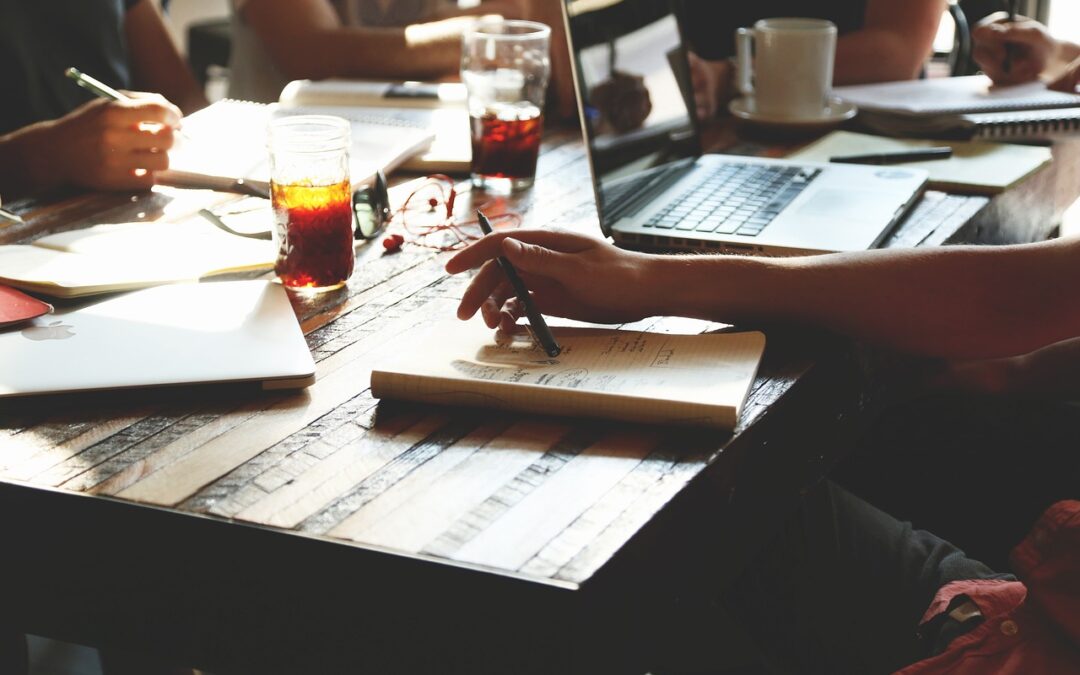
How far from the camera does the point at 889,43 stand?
2.12m

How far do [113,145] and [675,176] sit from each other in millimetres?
746

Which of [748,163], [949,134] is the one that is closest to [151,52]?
[748,163]

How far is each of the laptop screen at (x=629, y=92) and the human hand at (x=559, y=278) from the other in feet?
0.95

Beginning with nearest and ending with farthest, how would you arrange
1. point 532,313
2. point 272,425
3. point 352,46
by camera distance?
point 272,425 → point 532,313 → point 352,46

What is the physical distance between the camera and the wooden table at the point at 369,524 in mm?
656

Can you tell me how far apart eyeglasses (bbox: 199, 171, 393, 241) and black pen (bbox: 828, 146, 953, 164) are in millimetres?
665

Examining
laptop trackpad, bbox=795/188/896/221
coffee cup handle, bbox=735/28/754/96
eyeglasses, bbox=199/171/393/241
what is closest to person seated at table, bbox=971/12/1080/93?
coffee cup handle, bbox=735/28/754/96

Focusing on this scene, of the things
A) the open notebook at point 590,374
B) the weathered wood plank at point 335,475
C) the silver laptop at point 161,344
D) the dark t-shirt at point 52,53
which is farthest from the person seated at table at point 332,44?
the weathered wood plank at point 335,475

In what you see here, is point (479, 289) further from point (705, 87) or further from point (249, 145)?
point (705, 87)

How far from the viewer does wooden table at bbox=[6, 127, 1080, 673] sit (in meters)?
0.66

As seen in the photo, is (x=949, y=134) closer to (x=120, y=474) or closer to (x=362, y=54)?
(x=362, y=54)

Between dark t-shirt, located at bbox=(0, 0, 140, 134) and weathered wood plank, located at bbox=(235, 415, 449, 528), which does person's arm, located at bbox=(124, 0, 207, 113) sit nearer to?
dark t-shirt, located at bbox=(0, 0, 140, 134)

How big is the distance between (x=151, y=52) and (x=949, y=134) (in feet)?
5.21

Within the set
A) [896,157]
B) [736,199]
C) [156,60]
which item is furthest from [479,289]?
[156,60]
